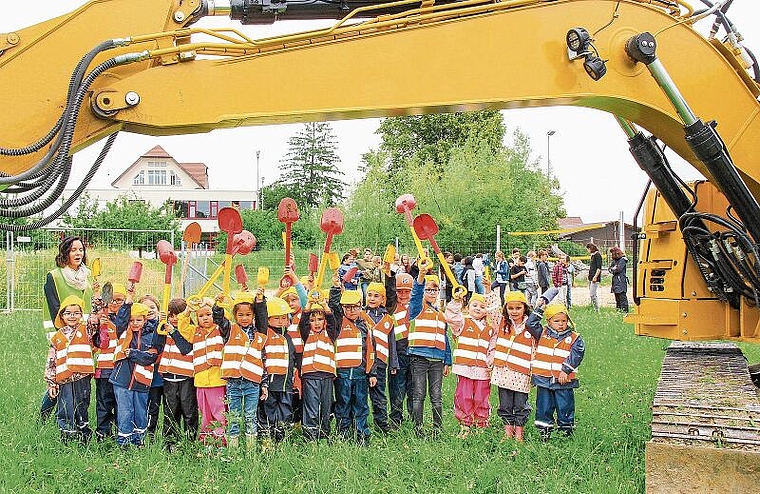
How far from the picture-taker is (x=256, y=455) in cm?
598

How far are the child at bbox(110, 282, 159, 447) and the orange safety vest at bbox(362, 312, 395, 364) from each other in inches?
76.0

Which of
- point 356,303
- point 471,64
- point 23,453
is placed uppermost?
point 471,64

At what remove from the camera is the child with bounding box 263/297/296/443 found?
677 cm

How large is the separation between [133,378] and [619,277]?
1464 cm

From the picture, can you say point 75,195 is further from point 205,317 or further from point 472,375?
point 472,375

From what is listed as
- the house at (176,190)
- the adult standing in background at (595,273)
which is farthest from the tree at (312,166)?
the adult standing in background at (595,273)

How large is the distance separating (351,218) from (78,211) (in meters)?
10.5

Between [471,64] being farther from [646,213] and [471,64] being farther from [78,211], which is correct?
[78,211]

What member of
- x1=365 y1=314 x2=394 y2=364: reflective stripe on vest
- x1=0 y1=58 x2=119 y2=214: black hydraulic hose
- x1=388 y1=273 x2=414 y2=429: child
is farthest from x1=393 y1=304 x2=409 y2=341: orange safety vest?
x1=0 y1=58 x2=119 y2=214: black hydraulic hose

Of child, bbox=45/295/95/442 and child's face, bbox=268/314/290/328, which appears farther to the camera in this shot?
child's face, bbox=268/314/290/328

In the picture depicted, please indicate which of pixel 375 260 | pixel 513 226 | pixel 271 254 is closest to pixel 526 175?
pixel 513 226

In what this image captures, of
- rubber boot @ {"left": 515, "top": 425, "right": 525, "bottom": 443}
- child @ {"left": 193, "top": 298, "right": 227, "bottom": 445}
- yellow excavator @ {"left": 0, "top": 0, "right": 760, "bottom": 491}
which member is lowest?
rubber boot @ {"left": 515, "top": 425, "right": 525, "bottom": 443}

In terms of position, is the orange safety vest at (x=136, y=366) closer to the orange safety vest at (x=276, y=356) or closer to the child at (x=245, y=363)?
the child at (x=245, y=363)

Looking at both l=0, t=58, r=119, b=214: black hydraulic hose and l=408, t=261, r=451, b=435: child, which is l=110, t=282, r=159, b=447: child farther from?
l=0, t=58, r=119, b=214: black hydraulic hose
